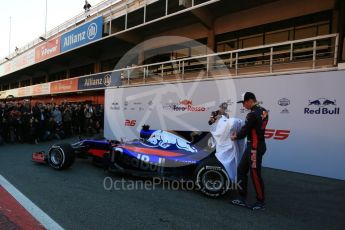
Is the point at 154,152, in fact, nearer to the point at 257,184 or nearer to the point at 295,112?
the point at 257,184

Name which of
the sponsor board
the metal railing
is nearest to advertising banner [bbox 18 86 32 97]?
the sponsor board

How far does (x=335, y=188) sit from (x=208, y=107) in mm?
4666

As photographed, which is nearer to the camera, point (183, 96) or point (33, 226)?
point (33, 226)

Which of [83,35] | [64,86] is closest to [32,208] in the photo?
[83,35]

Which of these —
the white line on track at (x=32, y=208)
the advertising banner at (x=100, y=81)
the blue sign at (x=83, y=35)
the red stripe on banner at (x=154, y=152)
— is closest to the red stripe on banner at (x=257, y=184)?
the red stripe on banner at (x=154, y=152)

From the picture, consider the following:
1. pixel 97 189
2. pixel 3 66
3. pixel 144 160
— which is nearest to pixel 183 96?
pixel 144 160

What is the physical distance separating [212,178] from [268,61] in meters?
6.73

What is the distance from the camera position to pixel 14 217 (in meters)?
3.90

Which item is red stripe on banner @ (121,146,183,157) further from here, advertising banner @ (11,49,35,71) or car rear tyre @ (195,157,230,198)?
advertising banner @ (11,49,35,71)

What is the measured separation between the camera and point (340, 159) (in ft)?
22.6

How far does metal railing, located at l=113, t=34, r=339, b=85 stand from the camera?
787 centimetres

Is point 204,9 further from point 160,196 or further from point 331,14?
point 160,196

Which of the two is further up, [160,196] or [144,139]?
[144,139]

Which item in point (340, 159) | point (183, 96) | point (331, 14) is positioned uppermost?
point (331, 14)
